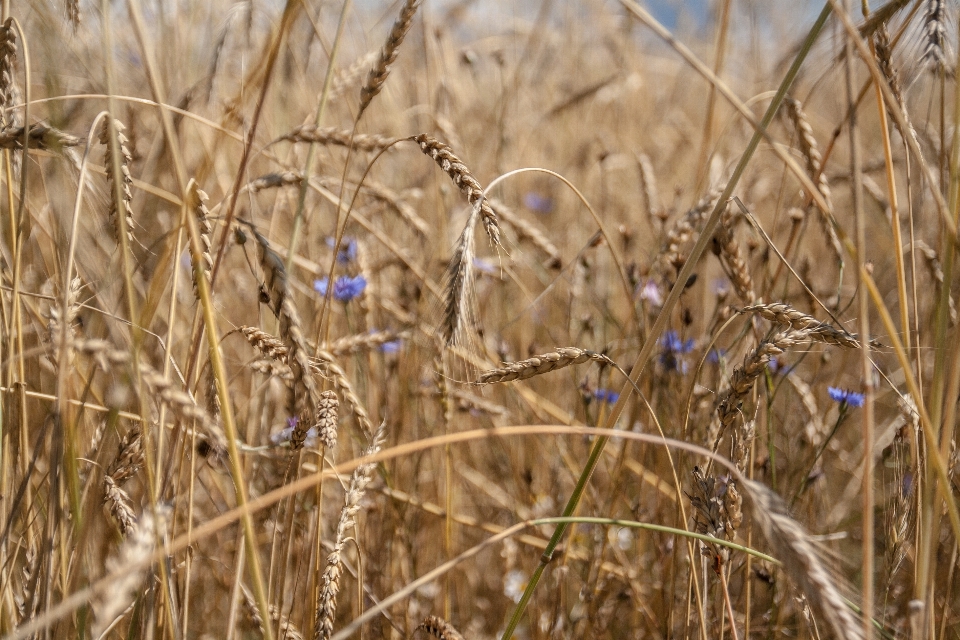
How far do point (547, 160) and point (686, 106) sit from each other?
2.15 metres

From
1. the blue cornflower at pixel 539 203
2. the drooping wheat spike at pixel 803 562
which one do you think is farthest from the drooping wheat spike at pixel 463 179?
the blue cornflower at pixel 539 203

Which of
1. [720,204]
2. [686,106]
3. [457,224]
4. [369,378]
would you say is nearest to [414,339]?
[369,378]

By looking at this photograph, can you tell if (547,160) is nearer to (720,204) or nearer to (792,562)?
(720,204)

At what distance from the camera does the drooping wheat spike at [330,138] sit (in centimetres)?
107

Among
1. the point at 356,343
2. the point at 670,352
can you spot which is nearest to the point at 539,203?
the point at 670,352

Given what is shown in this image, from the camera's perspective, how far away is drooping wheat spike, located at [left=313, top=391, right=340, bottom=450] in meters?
0.81

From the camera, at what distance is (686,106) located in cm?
531

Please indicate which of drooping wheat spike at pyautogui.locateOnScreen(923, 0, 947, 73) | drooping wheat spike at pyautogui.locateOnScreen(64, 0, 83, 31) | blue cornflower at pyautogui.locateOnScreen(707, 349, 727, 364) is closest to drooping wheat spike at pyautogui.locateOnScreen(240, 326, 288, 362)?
drooping wheat spike at pyautogui.locateOnScreen(64, 0, 83, 31)

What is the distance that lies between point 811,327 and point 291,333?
65cm

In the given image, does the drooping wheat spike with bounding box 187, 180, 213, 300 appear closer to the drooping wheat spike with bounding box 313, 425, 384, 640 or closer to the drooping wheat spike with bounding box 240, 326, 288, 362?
the drooping wheat spike with bounding box 240, 326, 288, 362

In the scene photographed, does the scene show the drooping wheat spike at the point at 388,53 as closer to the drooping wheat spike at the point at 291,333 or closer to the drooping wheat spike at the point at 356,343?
the drooping wheat spike at the point at 291,333

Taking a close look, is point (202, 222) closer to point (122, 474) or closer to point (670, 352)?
point (122, 474)

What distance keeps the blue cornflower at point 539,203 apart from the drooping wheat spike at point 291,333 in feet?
7.94

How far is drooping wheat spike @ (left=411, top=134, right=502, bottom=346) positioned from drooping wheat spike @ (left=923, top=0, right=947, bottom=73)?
2.15 feet
